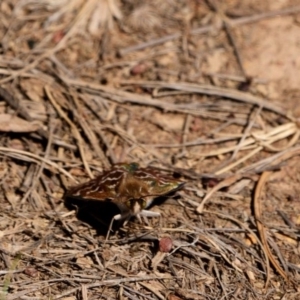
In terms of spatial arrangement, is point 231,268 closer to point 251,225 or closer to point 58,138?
point 251,225

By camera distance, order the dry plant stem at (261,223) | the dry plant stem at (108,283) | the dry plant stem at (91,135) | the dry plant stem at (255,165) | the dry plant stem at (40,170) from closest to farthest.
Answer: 1. the dry plant stem at (108,283)
2. the dry plant stem at (261,223)
3. the dry plant stem at (40,170)
4. the dry plant stem at (255,165)
5. the dry plant stem at (91,135)

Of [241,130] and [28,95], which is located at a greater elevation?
[28,95]

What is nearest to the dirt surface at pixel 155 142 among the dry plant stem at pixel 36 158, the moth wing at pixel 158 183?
the dry plant stem at pixel 36 158

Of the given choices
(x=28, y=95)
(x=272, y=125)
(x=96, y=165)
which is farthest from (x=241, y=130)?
(x=28, y=95)

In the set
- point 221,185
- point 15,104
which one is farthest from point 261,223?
point 15,104

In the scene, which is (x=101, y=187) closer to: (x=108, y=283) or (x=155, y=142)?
(x=108, y=283)

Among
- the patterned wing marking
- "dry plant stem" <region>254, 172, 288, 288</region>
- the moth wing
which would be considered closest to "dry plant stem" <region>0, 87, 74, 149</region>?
the patterned wing marking

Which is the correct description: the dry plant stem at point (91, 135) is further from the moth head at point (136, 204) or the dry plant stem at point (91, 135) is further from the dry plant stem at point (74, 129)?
the moth head at point (136, 204)
